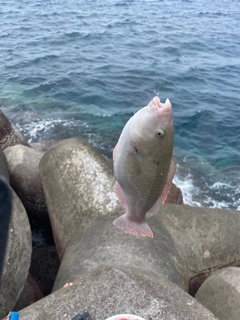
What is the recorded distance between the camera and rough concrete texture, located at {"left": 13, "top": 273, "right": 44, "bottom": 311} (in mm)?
5294

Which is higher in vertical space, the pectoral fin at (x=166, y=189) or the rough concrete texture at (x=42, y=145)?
the pectoral fin at (x=166, y=189)

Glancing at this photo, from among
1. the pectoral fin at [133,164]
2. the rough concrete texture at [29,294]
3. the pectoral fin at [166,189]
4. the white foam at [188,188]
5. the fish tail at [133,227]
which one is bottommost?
the white foam at [188,188]

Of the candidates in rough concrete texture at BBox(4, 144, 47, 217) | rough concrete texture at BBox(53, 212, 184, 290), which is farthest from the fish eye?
rough concrete texture at BBox(4, 144, 47, 217)

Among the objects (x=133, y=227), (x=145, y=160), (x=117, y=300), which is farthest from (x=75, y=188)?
(x=145, y=160)

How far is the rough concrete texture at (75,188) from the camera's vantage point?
6066 millimetres

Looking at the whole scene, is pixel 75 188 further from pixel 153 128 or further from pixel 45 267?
pixel 153 128

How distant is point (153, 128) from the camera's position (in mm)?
2863

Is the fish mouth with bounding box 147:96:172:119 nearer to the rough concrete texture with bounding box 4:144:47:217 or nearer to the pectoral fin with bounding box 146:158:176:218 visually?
the pectoral fin with bounding box 146:158:176:218

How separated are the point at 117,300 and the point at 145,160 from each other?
179 cm

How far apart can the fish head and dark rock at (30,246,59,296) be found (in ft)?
14.1

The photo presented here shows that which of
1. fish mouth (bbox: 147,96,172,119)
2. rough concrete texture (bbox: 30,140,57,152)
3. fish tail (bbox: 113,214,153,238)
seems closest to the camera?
fish mouth (bbox: 147,96,172,119)

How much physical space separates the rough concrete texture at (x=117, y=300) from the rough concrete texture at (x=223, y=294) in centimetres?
86

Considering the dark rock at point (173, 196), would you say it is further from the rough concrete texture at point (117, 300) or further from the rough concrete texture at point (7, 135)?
the rough concrete texture at point (7, 135)

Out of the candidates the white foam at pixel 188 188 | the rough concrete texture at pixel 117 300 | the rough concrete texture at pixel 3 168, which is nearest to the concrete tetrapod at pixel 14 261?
the rough concrete texture at pixel 117 300
